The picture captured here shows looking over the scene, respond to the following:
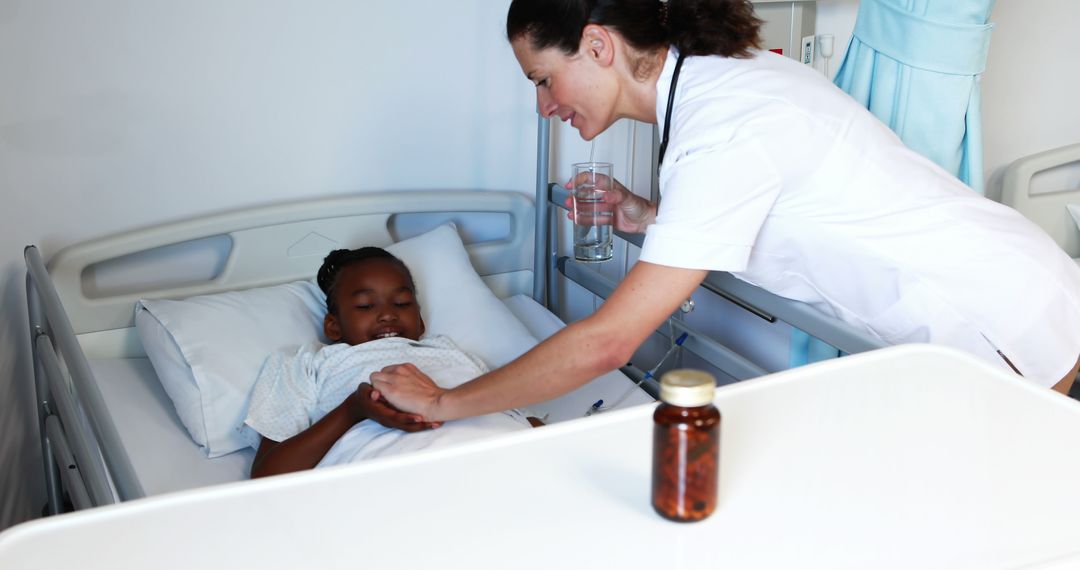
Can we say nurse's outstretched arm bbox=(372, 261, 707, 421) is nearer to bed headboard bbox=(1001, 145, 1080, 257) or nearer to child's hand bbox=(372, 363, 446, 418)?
child's hand bbox=(372, 363, 446, 418)

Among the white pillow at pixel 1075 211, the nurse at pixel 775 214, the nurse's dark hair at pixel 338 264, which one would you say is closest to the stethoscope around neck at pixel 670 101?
the nurse at pixel 775 214

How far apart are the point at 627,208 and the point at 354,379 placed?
0.67m

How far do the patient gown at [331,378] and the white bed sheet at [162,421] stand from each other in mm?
115

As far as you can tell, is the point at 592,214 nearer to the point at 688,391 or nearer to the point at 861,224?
the point at 861,224

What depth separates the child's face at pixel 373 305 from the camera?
2.20m

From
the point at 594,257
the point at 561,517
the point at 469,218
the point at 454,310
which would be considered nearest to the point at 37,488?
the point at 454,310

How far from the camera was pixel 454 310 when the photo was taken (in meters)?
2.45

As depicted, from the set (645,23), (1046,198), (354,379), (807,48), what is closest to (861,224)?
(645,23)

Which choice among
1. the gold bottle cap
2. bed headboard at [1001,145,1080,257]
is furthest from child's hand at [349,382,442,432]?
bed headboard at [1001,145,1080,257]

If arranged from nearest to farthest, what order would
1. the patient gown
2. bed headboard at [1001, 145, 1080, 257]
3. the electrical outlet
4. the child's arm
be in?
the child's arm
the patient gown
the electrical outlet
bed headboard at [1001, 145, 1080, 257]

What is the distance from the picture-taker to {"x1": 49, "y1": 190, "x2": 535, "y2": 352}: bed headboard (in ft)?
7.45

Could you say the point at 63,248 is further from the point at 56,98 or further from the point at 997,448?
the point at 997,448

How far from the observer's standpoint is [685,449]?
37.0 inches

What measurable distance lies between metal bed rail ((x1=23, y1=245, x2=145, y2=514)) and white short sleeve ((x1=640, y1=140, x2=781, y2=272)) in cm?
78
